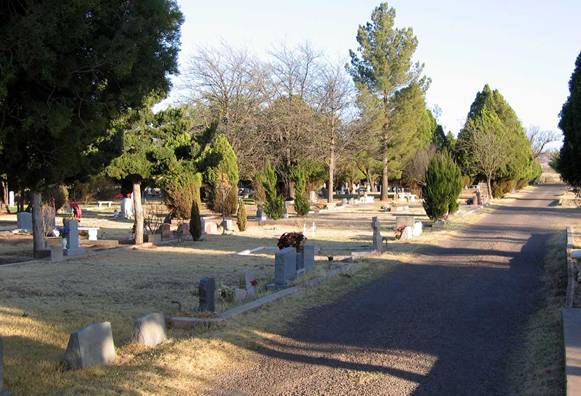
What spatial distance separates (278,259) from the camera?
41.4ft

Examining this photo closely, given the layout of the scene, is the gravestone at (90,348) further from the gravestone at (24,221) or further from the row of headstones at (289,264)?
the gravestone at (24,221)

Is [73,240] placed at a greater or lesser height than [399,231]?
greater

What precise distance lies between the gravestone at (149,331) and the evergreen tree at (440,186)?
80.7 feet

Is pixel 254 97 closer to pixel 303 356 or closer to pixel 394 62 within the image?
pixel 394 62

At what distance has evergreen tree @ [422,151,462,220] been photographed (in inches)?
1240

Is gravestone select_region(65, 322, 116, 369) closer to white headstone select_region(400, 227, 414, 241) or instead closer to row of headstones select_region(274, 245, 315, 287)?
row of headstones select_region(274, 245, 315, 287)

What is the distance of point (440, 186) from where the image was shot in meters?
31.8

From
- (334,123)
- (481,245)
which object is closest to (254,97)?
(334,123)

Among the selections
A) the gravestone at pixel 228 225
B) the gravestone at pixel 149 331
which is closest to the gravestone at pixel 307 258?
the gravestone at pixel 149 331

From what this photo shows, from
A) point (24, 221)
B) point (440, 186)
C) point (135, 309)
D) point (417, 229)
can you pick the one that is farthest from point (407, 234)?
point (24, 221)

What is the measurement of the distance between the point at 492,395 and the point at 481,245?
16.3 meters

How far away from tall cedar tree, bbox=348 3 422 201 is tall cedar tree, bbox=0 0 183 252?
54959 millimetres

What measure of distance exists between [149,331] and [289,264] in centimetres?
542

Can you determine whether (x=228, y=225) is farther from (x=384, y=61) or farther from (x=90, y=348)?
(x=384, y=61)
